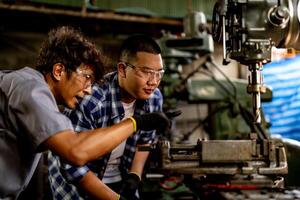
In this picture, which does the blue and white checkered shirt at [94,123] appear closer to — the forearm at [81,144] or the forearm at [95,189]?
the forearm at [95,189]

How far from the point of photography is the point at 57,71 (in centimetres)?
161

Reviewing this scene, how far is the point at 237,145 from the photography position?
59.4 inches

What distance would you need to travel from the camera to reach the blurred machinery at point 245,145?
1535 millimetres

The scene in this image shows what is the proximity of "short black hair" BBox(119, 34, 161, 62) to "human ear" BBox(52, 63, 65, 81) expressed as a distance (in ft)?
1.93

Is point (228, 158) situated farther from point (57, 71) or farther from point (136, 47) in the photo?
point (136, 47)

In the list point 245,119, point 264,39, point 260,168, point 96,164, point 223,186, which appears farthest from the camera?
point 245,119

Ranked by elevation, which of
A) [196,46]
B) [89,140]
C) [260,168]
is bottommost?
→ [260,168]

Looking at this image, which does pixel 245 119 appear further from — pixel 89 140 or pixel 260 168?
pixel 89 140

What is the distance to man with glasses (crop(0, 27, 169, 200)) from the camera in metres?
1.40

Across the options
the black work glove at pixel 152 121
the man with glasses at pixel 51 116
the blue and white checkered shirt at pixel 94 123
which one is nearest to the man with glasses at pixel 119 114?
the blue and white checkered shirt at pixel 94 123

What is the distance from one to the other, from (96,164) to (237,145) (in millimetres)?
857

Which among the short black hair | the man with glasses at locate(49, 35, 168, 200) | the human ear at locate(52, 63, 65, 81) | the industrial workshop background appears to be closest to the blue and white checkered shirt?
the man with glasses at locate(49, 35, 168, 200)

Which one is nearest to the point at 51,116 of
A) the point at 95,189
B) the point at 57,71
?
the point at 57,71

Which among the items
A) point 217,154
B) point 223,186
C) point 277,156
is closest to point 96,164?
point 223,186
